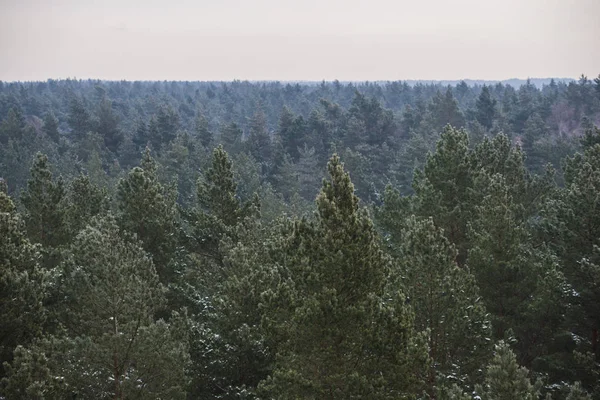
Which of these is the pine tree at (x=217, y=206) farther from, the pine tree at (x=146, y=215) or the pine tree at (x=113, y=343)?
the pine tree at (x=113, y=343)

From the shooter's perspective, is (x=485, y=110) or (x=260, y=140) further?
(x=485, y=110)

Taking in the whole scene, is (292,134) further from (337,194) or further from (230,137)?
(337,194)

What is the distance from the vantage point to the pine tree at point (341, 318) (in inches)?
512

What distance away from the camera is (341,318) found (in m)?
13.1

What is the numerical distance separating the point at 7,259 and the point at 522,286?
16466 mm

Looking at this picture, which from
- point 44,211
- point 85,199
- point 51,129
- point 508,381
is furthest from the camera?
point 51,129

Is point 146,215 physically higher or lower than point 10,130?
lower

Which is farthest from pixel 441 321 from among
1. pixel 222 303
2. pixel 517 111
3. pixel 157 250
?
pixel 517 111

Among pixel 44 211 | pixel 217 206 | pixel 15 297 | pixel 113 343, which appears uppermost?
pixel 217 206

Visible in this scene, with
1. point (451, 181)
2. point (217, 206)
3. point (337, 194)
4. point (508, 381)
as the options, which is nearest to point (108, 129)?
point (217, 206)

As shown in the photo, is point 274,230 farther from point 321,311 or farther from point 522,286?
point 321,311

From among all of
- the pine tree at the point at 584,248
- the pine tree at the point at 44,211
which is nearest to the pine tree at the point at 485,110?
the pine tree at the point at 584,248

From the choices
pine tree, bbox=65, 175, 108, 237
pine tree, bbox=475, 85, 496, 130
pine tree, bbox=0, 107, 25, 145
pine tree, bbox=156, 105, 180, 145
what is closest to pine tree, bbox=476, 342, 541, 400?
pine tree, bbox=65, 175, 108, 237

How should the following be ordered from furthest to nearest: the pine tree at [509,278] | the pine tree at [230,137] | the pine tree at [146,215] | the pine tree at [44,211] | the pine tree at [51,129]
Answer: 1. the pine tree at [51,129]
2. the pine tree at [230,137]
3. the pine tree at [44,211]
4. the pine tree at [146,215]
5. the pine tree at [509,278]
